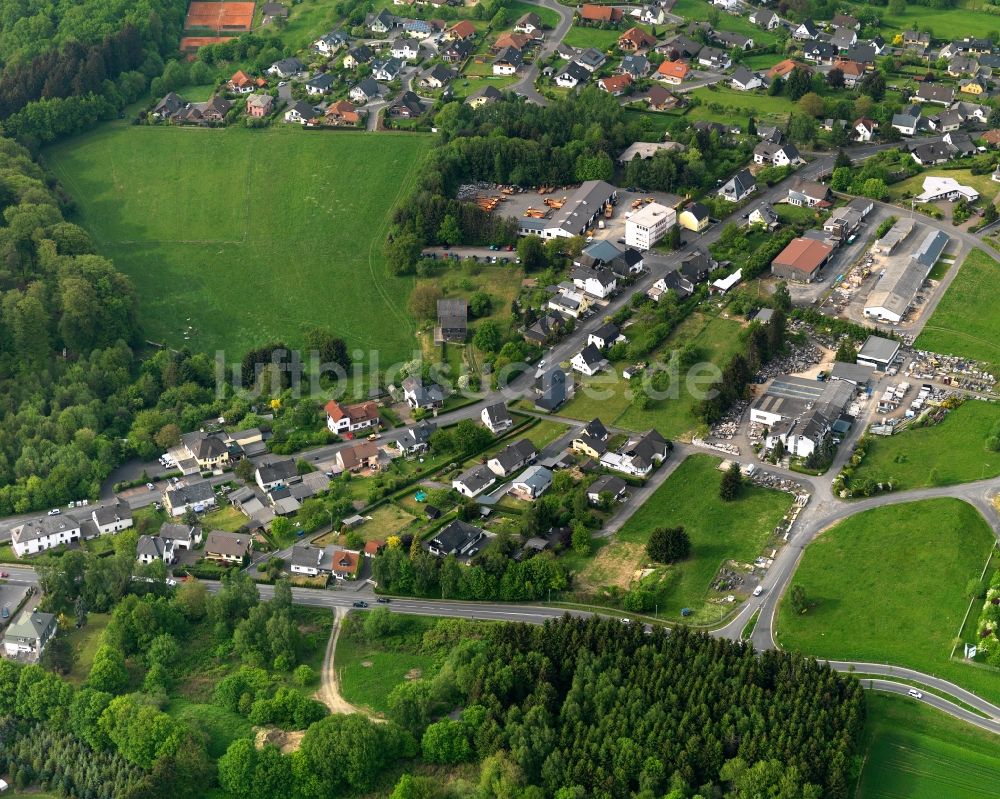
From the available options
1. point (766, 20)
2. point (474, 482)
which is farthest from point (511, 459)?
point (766, 20)

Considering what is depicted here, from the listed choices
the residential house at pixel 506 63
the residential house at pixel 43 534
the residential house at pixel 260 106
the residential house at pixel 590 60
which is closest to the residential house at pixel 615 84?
the residential house at pixel 590 60

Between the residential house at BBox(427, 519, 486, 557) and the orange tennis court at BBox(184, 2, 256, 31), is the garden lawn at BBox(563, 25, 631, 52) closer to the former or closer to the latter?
the orange tennis court at BBox(184, 2, 256, 31)

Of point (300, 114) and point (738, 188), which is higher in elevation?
point (738, 188)

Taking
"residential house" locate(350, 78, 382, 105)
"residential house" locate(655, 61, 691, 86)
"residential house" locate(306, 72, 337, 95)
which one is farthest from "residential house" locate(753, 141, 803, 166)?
"residential house" locate(306, 72, 337, 95)

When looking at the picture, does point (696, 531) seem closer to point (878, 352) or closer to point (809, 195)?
point (878, 352)

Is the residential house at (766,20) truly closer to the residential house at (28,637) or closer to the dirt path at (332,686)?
the dirt path at (332,686)

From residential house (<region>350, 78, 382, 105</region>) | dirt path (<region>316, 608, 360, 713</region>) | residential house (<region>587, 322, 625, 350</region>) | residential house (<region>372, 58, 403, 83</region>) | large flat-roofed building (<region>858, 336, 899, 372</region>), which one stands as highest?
residential house (<region>372, 58, 403, 83</region>)
